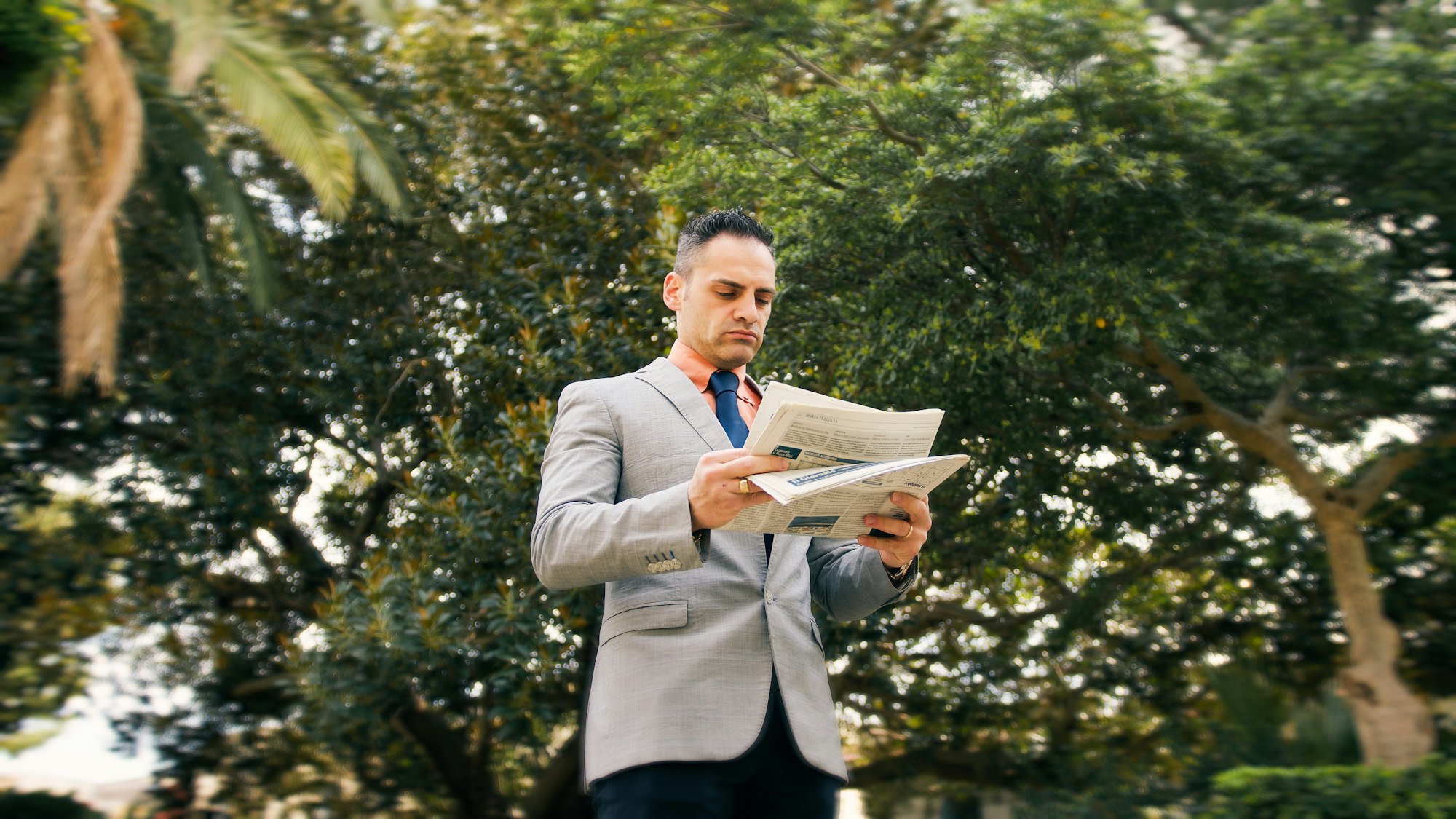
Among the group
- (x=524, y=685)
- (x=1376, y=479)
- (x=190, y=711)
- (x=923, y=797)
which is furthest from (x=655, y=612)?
(x=923, y=797)

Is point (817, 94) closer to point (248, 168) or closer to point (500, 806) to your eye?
point (248, 168)

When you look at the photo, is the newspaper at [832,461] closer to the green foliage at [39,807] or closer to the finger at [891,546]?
the finger at [891,546]

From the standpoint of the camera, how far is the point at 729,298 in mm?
2137

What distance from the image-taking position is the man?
176 centimetres

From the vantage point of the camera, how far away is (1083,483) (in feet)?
24.0

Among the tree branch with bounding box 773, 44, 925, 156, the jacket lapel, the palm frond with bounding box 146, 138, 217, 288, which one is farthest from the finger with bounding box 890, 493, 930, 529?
the palm frond with bounding box 146, 138, 217, 288

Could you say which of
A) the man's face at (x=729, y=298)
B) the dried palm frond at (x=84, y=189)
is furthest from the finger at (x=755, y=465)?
the dried palm frond at (x=84, y=189)

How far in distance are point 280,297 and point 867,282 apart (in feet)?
15.6

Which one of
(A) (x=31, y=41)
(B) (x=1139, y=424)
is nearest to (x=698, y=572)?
(B) (x=1139, y=424)

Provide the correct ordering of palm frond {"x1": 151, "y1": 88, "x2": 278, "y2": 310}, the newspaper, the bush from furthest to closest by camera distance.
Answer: palm frond {"x1": 151, "y1": 88, "x2": 278, "y2": 310} < the bush < the newspaper

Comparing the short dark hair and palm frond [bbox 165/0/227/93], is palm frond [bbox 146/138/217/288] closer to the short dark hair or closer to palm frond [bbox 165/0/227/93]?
palm frond [bbox 165/0/227/93]

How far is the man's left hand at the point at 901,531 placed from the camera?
1.86 m

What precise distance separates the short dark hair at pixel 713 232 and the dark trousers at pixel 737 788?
2.83 feet

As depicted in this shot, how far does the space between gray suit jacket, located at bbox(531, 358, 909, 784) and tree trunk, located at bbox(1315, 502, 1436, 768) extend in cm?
610
